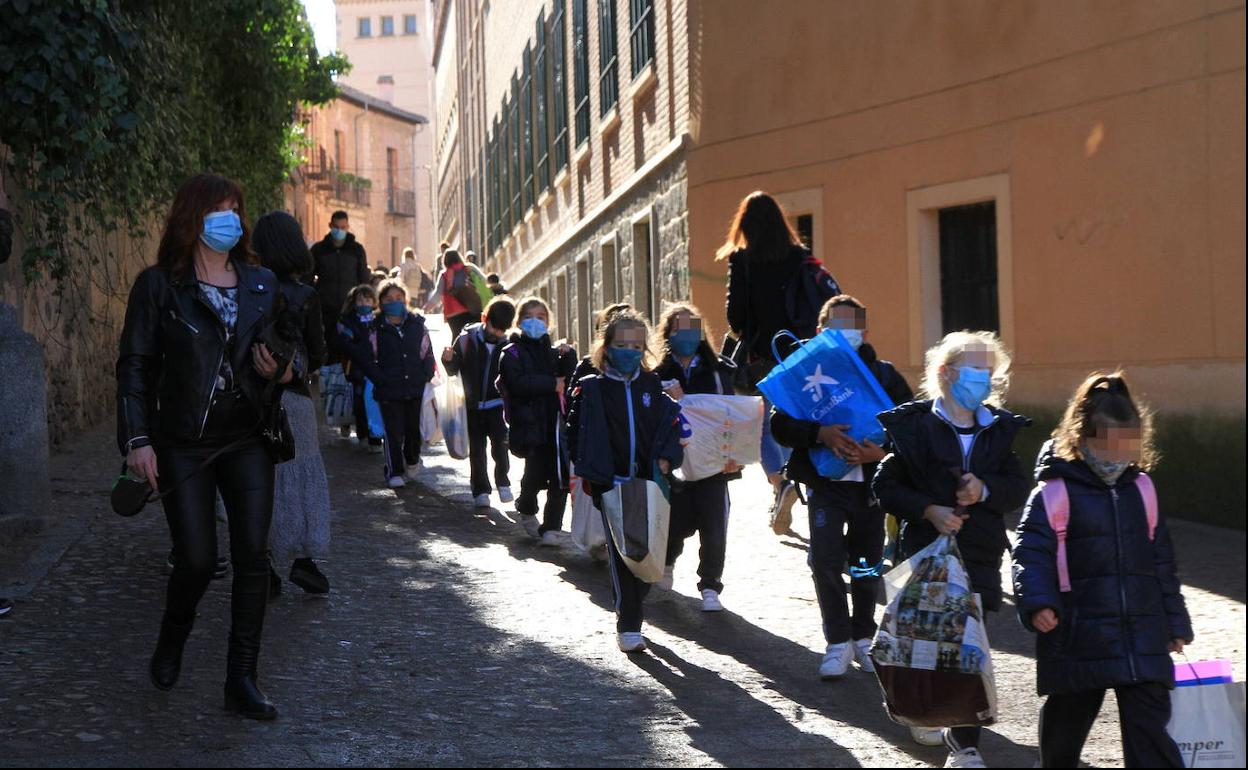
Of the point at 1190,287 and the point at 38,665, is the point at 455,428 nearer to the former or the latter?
the point at 1190,287

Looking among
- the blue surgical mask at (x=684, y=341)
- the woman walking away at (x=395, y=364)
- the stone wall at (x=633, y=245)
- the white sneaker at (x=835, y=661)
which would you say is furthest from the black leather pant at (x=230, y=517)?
the stone wall at (x=633, y=245)

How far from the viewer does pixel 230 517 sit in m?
5.70

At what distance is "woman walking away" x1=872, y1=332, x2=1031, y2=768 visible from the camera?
531 cm

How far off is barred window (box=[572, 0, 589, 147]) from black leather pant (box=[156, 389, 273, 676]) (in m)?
19.1

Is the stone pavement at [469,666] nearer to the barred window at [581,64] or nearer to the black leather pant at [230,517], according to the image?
the black leather pant at [230,517]

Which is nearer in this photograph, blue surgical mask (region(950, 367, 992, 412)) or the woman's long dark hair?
blue surgical mask (region(950, 367, 992, 412))

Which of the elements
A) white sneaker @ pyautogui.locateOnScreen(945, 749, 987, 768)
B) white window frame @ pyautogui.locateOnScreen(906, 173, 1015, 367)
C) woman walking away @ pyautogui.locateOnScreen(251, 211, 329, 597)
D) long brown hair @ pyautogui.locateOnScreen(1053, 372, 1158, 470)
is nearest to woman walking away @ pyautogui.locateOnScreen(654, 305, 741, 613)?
woman walking away @ pyautogui.locateOnScreen(251, 211, 329, 597)

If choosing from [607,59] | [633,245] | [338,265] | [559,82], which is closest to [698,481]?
[338,265]

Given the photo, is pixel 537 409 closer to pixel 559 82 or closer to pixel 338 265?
pixel 338 265

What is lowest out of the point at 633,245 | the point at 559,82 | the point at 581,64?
the point at 633,245

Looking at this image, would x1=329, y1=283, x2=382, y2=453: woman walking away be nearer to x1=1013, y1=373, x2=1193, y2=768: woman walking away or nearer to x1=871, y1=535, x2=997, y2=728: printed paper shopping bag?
x1=871, y1=535, x2=997, y2=728: printed paper shopping bag

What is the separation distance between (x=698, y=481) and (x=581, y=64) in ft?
57.2

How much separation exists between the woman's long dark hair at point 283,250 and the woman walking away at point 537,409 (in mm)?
3334

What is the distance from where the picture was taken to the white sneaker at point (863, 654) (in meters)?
6.65
